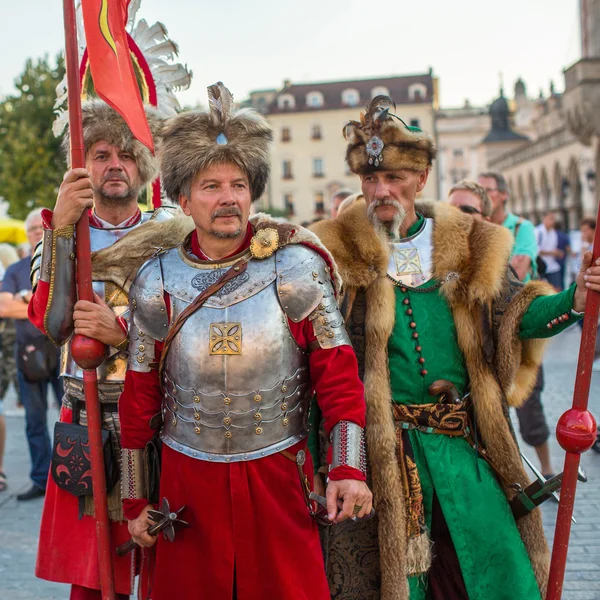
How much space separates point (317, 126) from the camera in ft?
202

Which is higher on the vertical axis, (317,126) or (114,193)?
(317,126)

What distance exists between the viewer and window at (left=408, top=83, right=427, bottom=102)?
198 feet

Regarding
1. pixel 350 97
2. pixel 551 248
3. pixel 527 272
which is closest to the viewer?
pixel 527 272

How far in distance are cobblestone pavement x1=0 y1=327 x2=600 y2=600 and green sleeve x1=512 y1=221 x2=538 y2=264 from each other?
1.70m

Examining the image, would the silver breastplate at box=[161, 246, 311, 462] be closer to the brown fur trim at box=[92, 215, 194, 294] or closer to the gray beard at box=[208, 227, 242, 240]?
the gray beard at box=[208, 227, 242, 240]

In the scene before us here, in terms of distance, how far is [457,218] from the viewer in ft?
11.2

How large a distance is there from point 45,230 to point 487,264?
1662mm

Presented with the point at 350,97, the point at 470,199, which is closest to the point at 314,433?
the point at 470,199

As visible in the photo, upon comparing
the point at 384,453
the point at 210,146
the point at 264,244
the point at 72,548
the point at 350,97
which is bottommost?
the point at 72,548

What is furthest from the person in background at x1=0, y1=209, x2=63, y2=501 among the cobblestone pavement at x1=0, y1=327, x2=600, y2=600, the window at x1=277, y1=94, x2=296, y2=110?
the window at x1=277, y1=94, x2=296, y2=110

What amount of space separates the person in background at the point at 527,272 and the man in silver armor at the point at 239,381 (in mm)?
3089

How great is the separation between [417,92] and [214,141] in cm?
6088

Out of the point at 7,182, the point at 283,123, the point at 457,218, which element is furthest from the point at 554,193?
the point at 457,218

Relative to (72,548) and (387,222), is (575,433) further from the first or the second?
(72,548)
